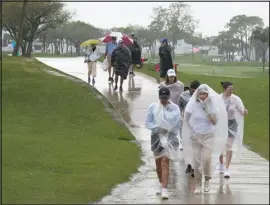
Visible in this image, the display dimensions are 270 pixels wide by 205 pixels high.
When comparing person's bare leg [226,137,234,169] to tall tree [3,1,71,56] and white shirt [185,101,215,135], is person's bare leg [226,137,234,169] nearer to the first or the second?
white shirt [185,101,215,135]

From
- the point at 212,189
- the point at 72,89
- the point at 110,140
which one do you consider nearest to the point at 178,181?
the point at 212,189

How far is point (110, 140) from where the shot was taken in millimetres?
14578

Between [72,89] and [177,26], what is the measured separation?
4827cm

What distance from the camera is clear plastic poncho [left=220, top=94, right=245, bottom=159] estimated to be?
10555 mm

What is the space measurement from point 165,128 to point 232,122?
1630 mm

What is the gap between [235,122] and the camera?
10.8 meters

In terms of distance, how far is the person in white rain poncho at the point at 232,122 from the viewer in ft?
34.6

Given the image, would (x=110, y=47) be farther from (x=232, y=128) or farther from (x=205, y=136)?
(x=205, y=136)

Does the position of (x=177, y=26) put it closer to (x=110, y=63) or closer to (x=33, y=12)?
(x=33, y=12)

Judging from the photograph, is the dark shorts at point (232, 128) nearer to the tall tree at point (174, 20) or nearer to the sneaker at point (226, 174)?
the sneaker at point (226, 174)

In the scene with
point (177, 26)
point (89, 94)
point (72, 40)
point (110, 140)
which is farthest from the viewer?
point (72, 40)

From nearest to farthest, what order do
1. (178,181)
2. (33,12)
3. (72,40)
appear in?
(178,181) → (33,12) → (72,40)

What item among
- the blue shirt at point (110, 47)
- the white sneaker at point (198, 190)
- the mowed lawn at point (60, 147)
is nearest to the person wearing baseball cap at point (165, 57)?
the mowed lawn at point (60, 147)

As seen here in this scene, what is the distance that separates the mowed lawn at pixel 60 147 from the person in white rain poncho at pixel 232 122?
1.75m
